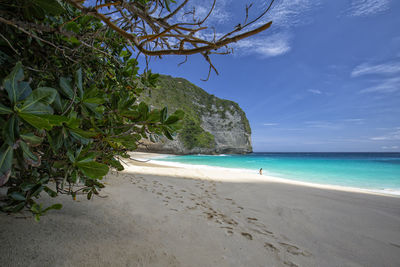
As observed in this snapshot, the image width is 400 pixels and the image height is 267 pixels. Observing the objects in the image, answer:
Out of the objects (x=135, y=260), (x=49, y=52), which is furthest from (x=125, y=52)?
(x=135, y=260)

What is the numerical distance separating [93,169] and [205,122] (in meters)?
35.9

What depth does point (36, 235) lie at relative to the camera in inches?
37.9

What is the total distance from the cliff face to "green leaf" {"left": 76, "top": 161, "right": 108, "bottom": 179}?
27409 millimetres

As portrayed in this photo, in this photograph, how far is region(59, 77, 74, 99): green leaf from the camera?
68 cm

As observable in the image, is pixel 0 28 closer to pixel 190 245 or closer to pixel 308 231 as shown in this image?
pixel 190 245

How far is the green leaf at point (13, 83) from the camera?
0.47 metres

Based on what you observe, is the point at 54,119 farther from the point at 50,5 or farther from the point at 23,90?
the point at 50,5

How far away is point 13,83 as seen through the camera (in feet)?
1.62

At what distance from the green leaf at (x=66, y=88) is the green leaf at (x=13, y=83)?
6.3 inches

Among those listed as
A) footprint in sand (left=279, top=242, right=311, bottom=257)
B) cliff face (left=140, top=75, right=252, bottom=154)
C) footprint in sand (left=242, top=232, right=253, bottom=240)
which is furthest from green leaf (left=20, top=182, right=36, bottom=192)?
cliff face (left=140, top=75, right=252, bottom=154)

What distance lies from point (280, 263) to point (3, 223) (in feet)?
6.00

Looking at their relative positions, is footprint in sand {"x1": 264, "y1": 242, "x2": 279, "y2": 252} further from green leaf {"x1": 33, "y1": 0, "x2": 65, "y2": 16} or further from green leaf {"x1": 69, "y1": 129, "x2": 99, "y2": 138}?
green leaf {"x1": 33, "y1": 0, "x2": 65, "y2": 16}

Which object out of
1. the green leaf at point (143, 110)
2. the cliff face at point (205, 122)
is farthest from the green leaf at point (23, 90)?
the cliff face at point (205, 122)

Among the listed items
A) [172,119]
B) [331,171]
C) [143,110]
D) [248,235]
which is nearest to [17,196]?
[143,110]
